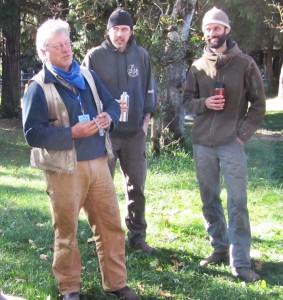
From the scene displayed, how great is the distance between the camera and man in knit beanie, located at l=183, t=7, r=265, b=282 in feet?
15.3

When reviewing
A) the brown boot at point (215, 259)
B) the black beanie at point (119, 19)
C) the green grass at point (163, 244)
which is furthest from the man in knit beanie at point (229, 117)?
the black beanie at point (119, 19)

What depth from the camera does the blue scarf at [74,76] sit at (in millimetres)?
3926

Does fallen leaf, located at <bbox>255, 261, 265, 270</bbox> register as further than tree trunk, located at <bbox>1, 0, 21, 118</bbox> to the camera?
No

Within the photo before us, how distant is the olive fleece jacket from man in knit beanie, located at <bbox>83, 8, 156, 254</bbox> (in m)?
0.53

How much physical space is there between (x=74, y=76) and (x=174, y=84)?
781 cm

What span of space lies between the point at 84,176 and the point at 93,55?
1.52m

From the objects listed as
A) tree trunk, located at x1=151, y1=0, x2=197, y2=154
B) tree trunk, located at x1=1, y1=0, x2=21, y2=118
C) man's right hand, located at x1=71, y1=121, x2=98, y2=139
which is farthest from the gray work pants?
tree trunk, located at x1=1, y1=0, x2=21, y2=118

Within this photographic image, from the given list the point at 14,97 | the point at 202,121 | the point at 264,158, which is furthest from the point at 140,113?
the point at 14,97

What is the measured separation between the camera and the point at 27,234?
600 cm

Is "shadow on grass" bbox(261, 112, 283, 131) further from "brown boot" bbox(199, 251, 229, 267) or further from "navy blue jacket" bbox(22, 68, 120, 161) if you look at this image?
"navy blue jacket" bbox(22, 68, 120, 161)

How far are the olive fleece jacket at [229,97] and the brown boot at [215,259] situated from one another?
106 centimetres

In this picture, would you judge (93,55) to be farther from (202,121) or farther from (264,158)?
(264,158)

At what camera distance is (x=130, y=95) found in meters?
5.15

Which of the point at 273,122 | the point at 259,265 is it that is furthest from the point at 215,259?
the point at 273,122
